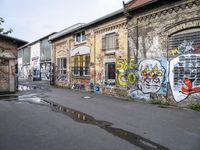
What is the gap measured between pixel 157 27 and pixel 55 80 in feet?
50.8

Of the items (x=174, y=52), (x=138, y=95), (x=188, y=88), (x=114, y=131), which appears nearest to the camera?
(x=114, y=131)

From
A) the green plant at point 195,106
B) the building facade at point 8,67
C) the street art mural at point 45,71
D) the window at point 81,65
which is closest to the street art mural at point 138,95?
the green plant at point 195,106

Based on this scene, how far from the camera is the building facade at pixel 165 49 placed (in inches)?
383

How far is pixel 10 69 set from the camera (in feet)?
55.0

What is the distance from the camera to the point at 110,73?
49.8ft

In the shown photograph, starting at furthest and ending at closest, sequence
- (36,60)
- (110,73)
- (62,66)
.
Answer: (36,60)
(62,66)
(110,73)

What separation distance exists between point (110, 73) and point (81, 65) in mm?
4438

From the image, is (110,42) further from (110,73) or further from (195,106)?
(195,106)

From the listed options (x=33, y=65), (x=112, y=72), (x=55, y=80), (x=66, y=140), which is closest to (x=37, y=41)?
(x=33, y=65)

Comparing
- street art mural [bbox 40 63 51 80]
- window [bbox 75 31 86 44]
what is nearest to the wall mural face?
window [bbox 75 31 86 44]

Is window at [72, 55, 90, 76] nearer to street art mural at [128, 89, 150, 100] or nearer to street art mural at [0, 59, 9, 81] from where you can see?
street art mural at [128, 89, 150, 100]

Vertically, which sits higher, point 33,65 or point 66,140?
point 33,65

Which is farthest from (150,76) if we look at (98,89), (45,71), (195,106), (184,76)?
(45,71)

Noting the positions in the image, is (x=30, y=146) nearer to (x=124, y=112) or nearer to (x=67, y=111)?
(x=67, y=111)
